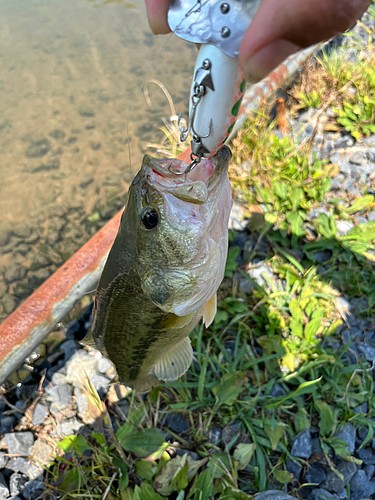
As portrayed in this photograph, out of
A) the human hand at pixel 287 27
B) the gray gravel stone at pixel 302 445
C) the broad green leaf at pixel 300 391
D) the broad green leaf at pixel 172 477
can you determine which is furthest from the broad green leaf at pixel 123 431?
the human hand at pixel 287 27

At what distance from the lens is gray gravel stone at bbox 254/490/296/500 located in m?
2.01

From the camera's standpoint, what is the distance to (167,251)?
158 cm

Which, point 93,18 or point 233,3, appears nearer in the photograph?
point 233,3

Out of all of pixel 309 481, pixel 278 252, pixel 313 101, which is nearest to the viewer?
pixel 309 481

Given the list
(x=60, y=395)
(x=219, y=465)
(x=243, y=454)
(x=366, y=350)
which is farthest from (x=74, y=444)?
A: (x=366, y=350)

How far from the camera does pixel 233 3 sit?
4.04ft

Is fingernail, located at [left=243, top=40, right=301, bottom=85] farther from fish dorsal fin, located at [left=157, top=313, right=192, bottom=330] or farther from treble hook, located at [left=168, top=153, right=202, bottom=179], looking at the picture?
fish dorsal fin, located at [left=157, top=313, right=192, bottom=330]

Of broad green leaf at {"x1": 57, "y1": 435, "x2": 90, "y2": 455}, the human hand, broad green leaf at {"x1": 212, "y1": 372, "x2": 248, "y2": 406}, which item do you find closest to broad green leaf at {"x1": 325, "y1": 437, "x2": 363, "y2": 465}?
broad green leaf at {"x1": 212, "y1": 372, "x2": 248, "y2": 406}

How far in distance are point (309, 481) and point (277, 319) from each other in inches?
40.6

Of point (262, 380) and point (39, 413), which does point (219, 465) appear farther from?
point (39, 413)

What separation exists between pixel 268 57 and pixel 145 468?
223 cm

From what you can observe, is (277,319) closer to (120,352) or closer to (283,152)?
(120,352)

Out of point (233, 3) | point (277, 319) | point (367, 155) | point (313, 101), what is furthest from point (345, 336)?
point (313, 101)

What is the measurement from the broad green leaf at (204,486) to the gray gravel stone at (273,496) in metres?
0.25
